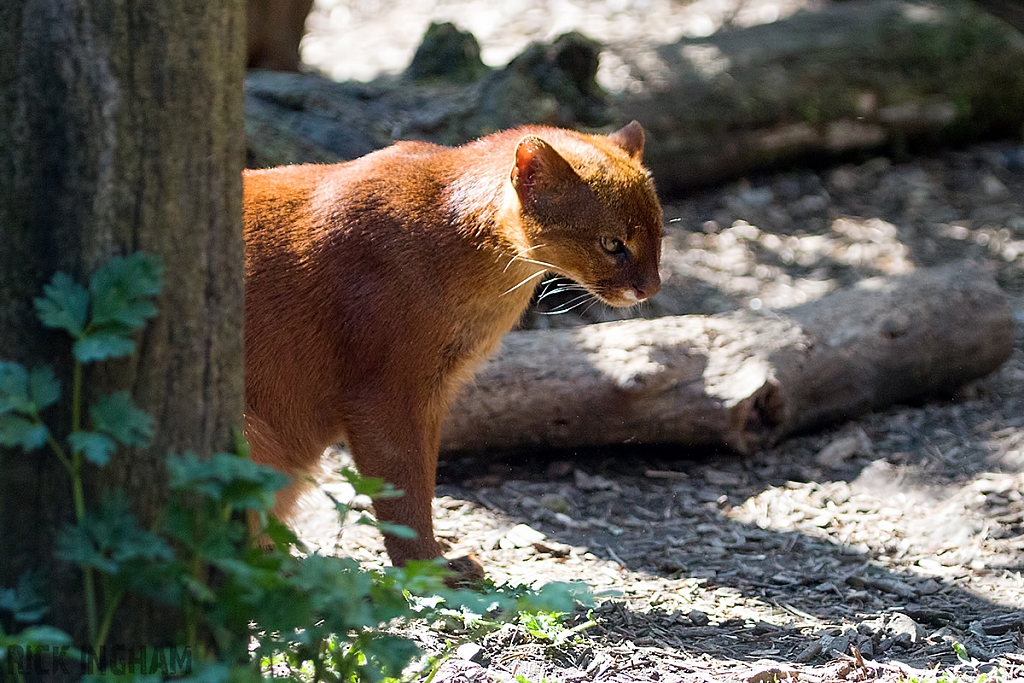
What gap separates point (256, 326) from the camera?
365cm

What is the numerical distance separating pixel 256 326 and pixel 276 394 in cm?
24

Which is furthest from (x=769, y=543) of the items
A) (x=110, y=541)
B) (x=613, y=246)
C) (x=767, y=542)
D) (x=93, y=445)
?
(x=93, y=445)

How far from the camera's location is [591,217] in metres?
3.81

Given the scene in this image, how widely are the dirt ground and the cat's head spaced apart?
1087mm

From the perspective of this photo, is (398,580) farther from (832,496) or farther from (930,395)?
(930,395)

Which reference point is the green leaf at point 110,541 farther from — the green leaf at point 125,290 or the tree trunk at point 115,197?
the green leaf at point 125,290

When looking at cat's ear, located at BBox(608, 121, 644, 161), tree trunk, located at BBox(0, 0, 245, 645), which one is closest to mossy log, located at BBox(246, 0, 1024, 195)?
cat's ear, located at BBox(608, 121, 644, 161)

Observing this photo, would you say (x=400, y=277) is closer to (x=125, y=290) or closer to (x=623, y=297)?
(x=623, y=297)

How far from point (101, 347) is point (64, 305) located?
0.41 ft

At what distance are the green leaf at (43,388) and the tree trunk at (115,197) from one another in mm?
105

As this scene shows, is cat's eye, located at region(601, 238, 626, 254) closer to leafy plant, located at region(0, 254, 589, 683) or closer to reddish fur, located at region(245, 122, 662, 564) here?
reddish fur, located at region(245, 122, 662, 564)

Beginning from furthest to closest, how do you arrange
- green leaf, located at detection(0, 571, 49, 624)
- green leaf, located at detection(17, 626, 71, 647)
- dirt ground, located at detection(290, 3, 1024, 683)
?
dirt ground, located at detection(290, 3, 1024, 683)
green leaf, located at detection(0, 571, 49, 624)
green leaf, located at detection(17, 626, 71, 647)

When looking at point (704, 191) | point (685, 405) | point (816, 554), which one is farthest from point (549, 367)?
point (704, 191)

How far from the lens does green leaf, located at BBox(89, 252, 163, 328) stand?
2.04m
